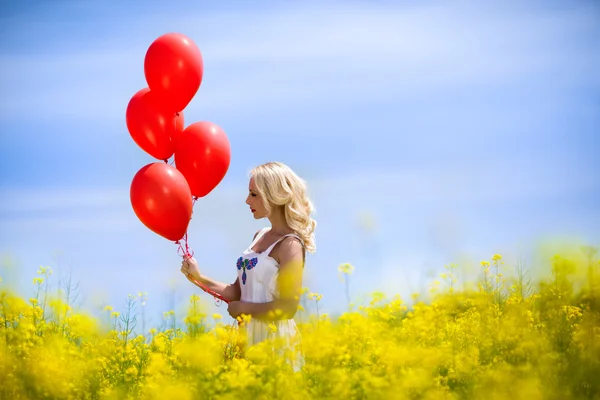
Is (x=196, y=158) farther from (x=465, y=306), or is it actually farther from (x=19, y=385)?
(x=465, y=306)

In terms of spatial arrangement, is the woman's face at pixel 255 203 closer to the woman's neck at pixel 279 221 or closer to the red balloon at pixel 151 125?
the woman's neck at pixel 279 221

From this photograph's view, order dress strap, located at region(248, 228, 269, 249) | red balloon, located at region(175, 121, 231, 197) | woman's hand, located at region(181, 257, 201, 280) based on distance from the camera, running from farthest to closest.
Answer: red balloon, located at region(175, 121, 231, 197)
woman's hand, located at region(181, 257, 201, 280)
dress strap, located at region(248, 228, 269, 249)

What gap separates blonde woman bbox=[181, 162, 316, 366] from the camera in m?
4.19

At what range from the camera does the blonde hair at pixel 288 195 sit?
4328 millimetres

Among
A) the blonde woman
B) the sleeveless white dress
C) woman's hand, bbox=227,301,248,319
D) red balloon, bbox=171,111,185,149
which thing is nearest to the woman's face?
the blonde woman

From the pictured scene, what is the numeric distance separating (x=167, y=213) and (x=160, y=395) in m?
1.74

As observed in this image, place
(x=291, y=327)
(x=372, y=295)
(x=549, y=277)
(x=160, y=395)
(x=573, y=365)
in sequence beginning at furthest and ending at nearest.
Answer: (x=549, y=277) → (x=372, y=295) → (x=291, y=327) → (x=573, y=365) → (x=160, y=395)

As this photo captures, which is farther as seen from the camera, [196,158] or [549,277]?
[549,277]

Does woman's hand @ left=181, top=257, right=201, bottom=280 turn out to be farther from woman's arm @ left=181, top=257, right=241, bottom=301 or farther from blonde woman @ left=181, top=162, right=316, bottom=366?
blonde woman @ left=181, top=162, right=316, bottom=366

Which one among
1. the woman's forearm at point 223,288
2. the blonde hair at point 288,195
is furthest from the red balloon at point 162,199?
the blonde hair at point 288,195

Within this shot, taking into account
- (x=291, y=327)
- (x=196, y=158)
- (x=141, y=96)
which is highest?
(x=141, y=96)

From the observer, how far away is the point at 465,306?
18.3 feet

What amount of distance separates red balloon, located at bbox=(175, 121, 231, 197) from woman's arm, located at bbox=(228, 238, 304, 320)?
1153 mm

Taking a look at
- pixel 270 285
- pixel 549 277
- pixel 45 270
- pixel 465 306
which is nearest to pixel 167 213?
pixel 270 285
